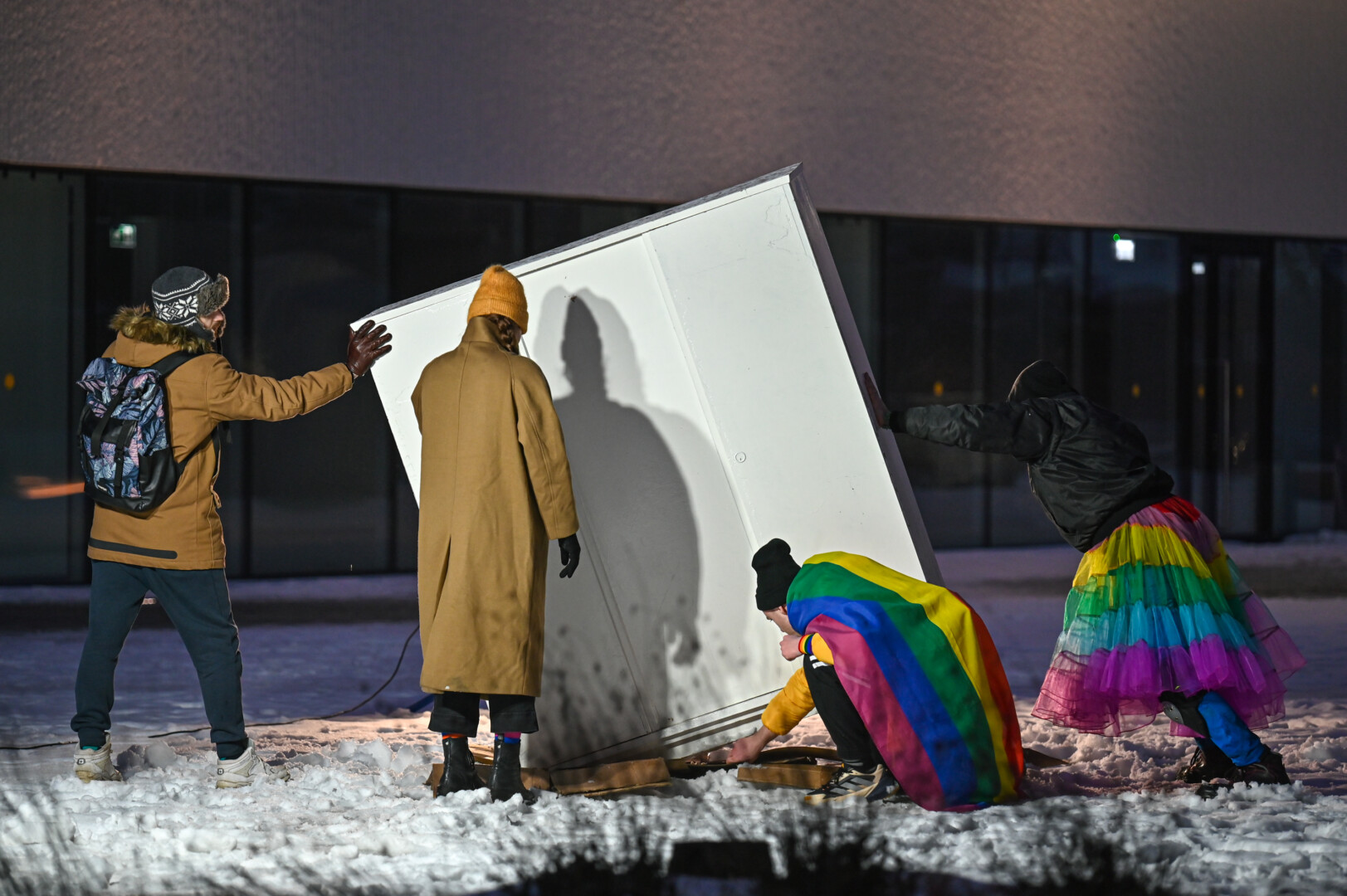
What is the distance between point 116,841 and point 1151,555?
10.2 feet

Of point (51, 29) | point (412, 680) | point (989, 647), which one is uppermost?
point (51, 29)

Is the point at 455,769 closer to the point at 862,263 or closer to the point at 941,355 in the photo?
the point at 862,263

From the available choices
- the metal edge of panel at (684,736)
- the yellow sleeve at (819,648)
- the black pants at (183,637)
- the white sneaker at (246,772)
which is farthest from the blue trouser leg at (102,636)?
the yellow sleeve at (819,648)

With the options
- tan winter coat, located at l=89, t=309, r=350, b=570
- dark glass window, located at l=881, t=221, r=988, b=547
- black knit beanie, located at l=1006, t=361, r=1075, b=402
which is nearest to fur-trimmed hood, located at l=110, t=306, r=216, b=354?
tan winter coat, located at l=89, t=309, r=350, b=570

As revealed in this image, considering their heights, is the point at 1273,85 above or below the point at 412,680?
above

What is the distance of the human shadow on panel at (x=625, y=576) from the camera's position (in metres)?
4.37

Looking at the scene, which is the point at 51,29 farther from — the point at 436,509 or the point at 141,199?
the point at 436,509

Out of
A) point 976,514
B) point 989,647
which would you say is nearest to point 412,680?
point 989,647

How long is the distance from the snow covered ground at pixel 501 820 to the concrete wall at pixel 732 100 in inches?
237

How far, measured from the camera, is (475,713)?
3.96 meters

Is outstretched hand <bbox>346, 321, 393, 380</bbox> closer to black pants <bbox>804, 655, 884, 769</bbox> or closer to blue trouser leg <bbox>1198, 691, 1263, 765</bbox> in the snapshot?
black pants <bbox>804, 655, 884, 769</bbox>

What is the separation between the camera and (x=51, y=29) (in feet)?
32.1

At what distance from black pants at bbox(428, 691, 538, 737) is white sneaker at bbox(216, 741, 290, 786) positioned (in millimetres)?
629

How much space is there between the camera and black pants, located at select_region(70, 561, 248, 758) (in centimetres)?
407
